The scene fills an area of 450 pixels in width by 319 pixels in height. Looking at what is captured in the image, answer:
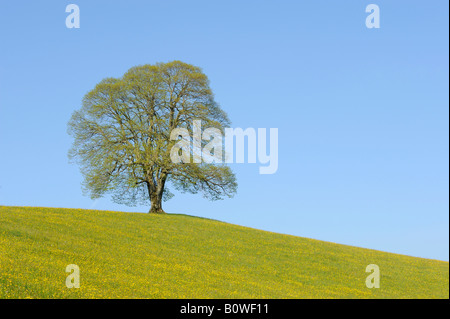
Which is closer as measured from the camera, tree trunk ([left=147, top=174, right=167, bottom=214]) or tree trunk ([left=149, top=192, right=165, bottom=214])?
tree trunk ([left=147, top=174, right=167, bottom=214])

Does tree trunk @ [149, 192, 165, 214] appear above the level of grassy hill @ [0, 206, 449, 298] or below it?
above

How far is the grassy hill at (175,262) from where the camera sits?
2048 centimetres

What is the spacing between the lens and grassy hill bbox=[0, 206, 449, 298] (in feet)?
67.2

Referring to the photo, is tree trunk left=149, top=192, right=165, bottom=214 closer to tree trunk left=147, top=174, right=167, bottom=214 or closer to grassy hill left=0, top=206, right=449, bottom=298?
tree trunk left=147, top=174, right=167, bottom=214

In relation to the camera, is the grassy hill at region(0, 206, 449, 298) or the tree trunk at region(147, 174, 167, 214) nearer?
the grassy hill at region(0, 206, 449, 298)

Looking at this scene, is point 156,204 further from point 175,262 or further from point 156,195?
point 175,262

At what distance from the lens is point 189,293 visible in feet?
69.9

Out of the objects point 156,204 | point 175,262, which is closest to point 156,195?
point 156,204

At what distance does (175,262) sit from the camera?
94.2ft
